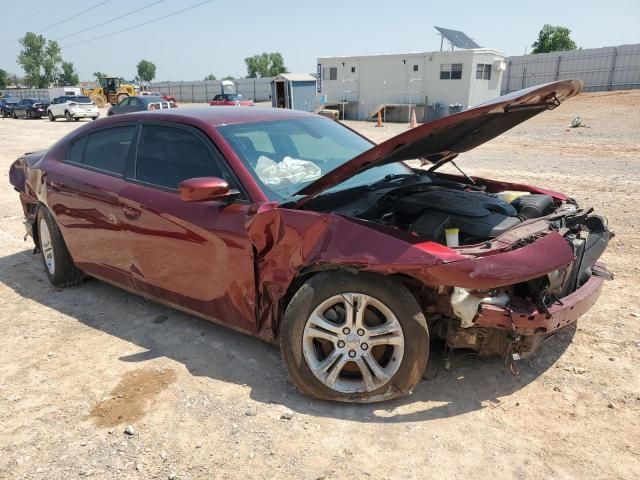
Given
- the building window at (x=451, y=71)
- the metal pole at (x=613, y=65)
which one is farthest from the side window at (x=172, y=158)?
the metal pole at (x=613, y=65)

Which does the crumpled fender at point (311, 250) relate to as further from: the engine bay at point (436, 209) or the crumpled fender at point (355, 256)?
the engine bay at point (436, 209)

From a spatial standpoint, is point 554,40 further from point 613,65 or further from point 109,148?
point 109,148

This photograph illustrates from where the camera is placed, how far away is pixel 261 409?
2895 millimetres

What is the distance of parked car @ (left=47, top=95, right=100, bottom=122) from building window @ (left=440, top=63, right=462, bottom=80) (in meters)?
20.8

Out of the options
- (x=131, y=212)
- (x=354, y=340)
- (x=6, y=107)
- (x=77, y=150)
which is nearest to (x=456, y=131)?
(x=354, y=340)

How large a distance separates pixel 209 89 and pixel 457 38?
37.2m

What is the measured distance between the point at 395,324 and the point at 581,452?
1.08 metres

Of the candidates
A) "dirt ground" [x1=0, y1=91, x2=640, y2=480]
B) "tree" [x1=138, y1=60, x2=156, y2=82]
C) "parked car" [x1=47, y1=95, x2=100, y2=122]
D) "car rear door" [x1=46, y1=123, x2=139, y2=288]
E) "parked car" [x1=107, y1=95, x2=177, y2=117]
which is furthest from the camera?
"tree" [x1=138, y1=60, x2=156, y2=82]

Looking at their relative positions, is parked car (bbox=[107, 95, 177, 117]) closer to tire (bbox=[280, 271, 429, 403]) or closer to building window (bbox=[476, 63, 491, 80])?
building window (bbox=[476, 63, 491, 80])

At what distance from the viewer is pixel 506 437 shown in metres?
2.57

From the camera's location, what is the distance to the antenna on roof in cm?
2847

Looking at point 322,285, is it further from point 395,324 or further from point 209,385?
point 209,385

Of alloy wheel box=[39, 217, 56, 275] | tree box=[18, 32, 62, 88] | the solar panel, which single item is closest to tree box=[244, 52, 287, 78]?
tree box=[18, 32, 62, 88]

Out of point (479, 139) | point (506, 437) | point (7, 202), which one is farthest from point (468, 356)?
point (7, 202)
